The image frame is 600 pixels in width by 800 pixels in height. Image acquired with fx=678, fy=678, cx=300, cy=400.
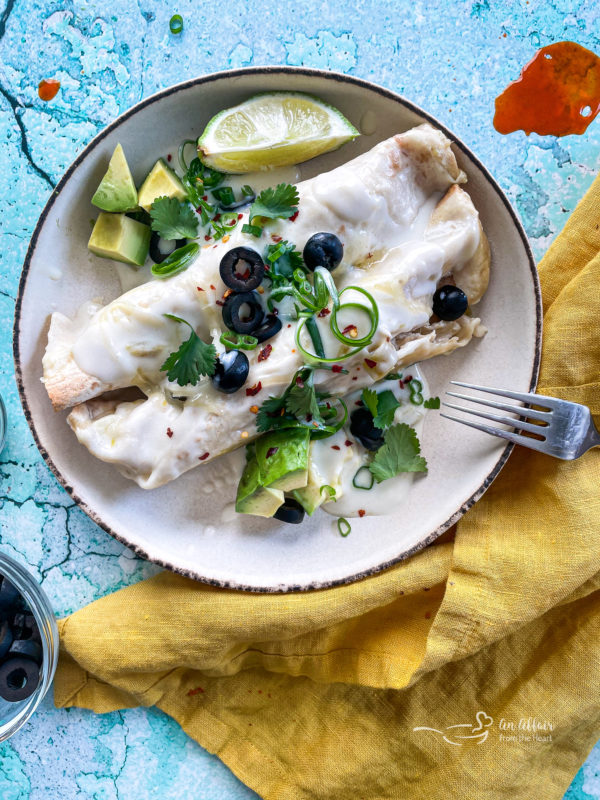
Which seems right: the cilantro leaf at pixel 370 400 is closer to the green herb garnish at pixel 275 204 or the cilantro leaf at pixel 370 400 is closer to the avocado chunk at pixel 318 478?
the avocado chunk at pixel 318 478

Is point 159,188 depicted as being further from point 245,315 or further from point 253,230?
point 245,315

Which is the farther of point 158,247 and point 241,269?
point 158,247

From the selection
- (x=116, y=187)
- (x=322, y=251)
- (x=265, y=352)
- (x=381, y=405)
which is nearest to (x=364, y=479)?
(x=381, y=405)

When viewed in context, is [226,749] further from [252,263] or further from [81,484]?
[252,263]

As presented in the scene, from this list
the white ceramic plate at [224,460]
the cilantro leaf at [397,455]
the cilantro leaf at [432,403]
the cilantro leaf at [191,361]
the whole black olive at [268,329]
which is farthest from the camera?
the cilantro leaf at [432,403]

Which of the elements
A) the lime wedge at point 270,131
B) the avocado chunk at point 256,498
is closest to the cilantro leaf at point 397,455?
the avocado chunk at point 256,498

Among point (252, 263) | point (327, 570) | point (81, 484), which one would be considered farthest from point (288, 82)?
point (327, 570)
